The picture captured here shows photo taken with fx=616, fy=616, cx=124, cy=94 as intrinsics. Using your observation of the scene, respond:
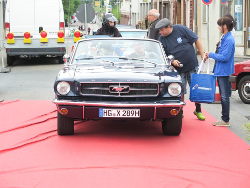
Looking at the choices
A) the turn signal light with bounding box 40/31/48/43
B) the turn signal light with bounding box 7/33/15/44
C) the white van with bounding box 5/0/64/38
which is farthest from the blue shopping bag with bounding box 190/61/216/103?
the white van with bounding box 5/0/64/38

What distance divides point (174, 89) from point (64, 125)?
64.0 inches

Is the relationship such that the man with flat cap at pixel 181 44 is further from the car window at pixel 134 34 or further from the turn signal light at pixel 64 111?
the car window at pixel 134 34

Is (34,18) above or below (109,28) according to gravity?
above

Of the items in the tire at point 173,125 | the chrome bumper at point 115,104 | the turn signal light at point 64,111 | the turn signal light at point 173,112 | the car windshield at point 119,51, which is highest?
the car windshield at point 119,51

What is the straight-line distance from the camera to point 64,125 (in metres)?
8.64

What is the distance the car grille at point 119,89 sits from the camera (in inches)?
326

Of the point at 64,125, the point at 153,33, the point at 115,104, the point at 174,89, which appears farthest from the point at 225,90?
the point at 153,33

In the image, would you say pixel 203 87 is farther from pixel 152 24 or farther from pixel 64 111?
pixel 152 24

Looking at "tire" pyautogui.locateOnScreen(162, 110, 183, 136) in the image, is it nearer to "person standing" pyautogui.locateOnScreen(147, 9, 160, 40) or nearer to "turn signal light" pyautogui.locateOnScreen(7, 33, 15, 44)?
"person standing" pyautogui.locateOnScreen(147, 9, 160, 40)

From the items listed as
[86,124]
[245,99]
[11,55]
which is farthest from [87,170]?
[11,55]

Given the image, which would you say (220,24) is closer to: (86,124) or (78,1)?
(86,124)

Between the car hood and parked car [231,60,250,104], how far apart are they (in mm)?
4168

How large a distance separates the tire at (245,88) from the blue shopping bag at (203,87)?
3150 mm

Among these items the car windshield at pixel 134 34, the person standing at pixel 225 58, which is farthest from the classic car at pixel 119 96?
the car windshield at pixel 134 34
